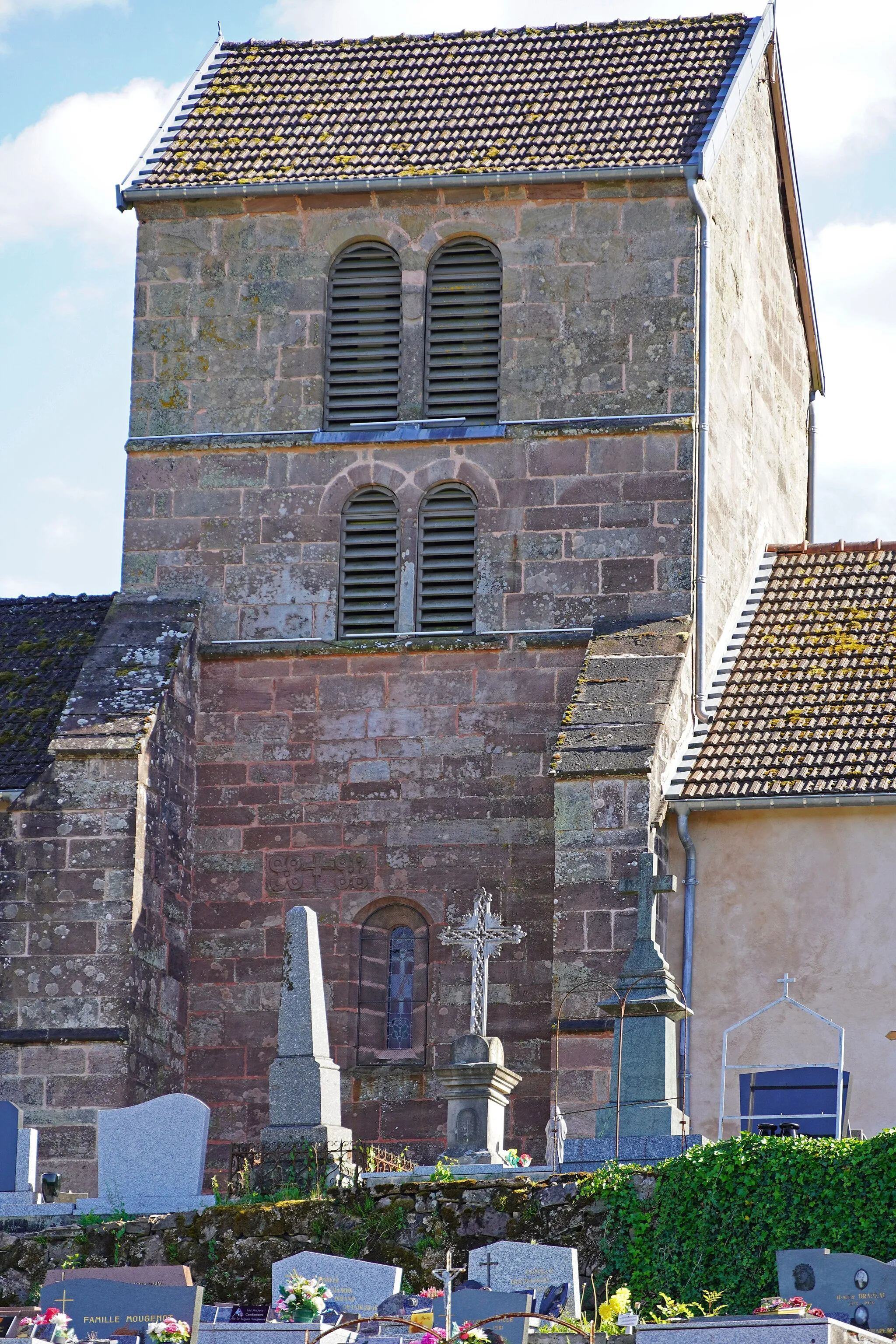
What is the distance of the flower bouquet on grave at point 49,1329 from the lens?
1581cm

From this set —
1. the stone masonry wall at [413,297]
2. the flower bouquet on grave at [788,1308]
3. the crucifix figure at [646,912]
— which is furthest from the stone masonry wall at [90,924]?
the flower bouquet on grave at [788,1308]

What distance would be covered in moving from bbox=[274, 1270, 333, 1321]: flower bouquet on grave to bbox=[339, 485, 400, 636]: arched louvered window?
8.92 metres

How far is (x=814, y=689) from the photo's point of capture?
24.1 meters

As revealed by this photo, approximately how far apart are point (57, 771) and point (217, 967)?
227cm

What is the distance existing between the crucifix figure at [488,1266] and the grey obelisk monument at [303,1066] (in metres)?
2.54

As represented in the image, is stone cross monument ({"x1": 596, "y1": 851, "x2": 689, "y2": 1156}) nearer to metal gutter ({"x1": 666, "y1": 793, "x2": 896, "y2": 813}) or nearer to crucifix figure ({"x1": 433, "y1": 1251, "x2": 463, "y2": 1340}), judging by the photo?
crucifix figure ({"x1": 433, "y1": 1251, "x2": 463, "y2": 1340})

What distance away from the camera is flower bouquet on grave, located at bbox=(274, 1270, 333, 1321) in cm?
1648

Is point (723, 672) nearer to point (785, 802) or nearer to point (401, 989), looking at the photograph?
point (785, 802)

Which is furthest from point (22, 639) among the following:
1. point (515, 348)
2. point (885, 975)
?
point (885, 975)

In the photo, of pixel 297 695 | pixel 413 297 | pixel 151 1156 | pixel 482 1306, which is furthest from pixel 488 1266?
pixel 413 297

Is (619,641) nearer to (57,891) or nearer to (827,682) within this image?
(827,682)

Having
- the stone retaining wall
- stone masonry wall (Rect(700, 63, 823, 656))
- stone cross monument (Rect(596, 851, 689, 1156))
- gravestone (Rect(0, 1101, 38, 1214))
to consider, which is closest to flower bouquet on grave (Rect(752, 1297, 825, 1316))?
the stone retaining wall

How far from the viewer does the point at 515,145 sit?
84.2ft

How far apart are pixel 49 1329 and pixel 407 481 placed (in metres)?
10.6
